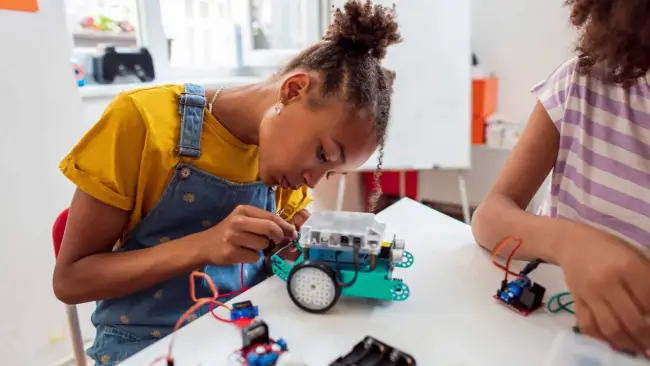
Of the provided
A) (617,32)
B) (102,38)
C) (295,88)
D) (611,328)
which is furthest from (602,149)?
(102,38)

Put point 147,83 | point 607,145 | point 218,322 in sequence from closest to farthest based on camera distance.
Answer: point 218,322 < point 607,145 < point 147,83

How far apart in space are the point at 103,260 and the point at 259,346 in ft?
1.03

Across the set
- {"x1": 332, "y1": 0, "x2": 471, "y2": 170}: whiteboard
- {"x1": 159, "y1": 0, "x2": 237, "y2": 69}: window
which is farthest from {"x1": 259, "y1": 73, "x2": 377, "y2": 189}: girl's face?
{"x1": 159, "y1": 0, "x2": 237, "y2": 69}: window

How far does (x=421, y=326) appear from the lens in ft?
1.95

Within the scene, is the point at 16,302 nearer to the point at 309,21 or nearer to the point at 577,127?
the point at 577,127

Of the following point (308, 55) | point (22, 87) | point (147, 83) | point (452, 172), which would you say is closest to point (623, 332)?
point (308, 55)

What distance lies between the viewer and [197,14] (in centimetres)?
203

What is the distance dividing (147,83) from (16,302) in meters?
0.80

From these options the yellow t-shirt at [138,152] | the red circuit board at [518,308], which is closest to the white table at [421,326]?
the red circuit board at [518,308]

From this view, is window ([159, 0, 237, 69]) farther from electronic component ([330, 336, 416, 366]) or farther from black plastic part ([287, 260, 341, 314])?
electronic component ([330, 336, 416, 366])

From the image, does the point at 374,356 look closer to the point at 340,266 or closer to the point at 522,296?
the point at 340,266

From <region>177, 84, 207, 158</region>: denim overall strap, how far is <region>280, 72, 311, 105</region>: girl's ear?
135 mm

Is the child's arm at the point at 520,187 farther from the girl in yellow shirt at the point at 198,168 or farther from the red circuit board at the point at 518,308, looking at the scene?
the girl in yellow shirt at the point at 198,168

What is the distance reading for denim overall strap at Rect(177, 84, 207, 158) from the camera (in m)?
0.74
